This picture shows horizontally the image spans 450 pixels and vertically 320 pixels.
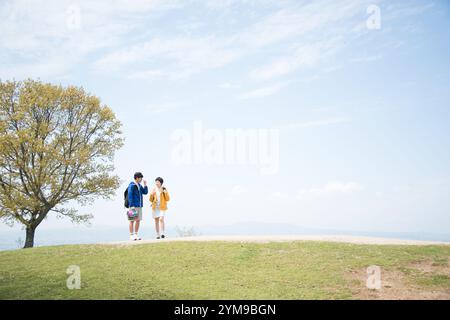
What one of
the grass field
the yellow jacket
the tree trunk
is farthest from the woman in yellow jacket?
the tree trunk

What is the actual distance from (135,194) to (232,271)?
24.9ft

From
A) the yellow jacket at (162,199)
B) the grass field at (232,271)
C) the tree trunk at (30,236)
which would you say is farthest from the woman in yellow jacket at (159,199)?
the tree trunk at (30,236)

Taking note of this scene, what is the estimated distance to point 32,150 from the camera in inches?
1141

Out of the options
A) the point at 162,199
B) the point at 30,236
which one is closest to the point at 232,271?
the point at 162,199

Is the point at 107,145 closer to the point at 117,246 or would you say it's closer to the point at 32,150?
the point at 32,150

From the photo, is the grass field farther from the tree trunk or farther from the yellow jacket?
the tree trunk

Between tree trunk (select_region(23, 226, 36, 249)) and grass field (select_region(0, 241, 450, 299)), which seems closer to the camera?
grass field (select_region(0, 241, 450, 299))

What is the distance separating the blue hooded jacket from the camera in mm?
20812

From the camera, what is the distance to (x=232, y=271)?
15.8 meters

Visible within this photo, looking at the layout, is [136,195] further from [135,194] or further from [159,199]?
[159,199]

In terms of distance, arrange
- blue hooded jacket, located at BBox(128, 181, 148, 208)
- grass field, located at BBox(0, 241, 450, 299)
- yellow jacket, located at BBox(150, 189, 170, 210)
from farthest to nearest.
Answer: yellow jacket, located at BBox(150, 189, 170, 210), blue hooded jacket, located at BBox(128, 181, 148, 208), grass field, located at BBox(0, 241, 450, 299)

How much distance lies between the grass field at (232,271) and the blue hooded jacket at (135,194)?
7.78 ft

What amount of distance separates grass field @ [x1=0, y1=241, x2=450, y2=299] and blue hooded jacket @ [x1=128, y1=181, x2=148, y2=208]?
237 cm

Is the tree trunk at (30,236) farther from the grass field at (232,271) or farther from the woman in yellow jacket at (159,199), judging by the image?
the woman in yellow jacket at (159,199)
